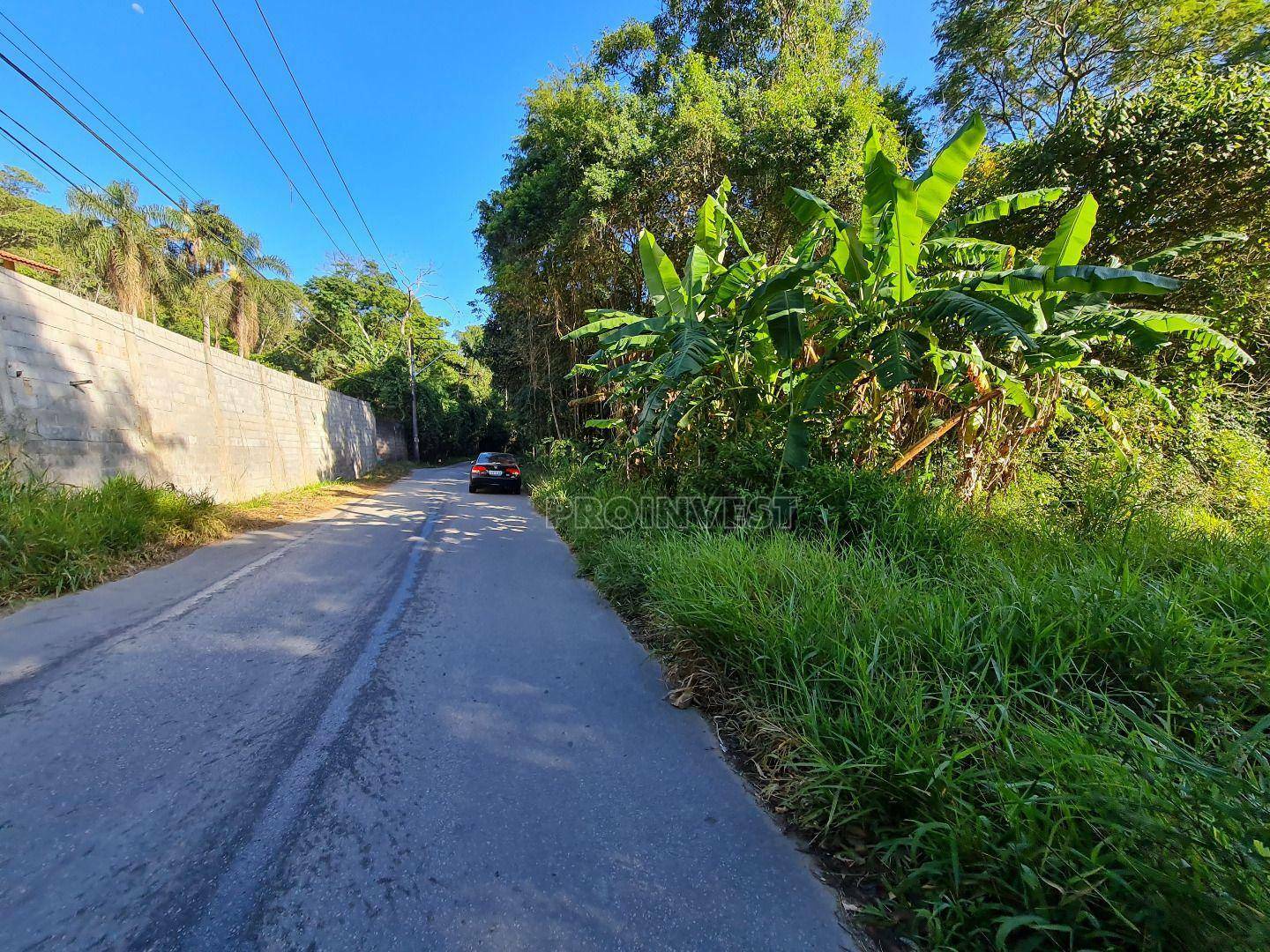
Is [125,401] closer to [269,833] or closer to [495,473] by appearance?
[269,833]

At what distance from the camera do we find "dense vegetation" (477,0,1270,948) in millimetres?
1324

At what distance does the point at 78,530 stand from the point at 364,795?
15.2 ft

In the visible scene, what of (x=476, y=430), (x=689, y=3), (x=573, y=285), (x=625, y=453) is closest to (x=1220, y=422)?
(x=625, y=453)

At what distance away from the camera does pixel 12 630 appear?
2.97m

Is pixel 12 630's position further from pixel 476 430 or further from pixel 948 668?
pixel 476 430

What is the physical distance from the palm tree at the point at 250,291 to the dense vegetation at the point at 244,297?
0.04m

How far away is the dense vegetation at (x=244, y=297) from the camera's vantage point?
44.8 ft

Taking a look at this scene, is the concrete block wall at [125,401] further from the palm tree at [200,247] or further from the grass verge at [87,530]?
the palm tree at [200,247]

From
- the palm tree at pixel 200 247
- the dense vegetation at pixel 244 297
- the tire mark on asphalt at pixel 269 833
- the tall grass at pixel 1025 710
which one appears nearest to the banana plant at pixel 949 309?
the tall grass at pixel 1025 710

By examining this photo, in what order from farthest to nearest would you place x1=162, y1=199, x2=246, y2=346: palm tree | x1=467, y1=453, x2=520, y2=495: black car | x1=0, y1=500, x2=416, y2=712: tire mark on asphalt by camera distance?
x1=162, y1=199, x2=246, y2=346: palm tree
x1=467, y1=453, x2=520, y2=495: black car
x1=0, y1=500, x2=416, y2=712: tire mark on asphalt

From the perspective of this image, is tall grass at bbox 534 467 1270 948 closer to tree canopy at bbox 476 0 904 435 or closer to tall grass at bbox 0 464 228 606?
tall grass at bbox 0 464 228 606

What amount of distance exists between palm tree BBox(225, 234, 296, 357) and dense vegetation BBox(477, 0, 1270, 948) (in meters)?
15.8

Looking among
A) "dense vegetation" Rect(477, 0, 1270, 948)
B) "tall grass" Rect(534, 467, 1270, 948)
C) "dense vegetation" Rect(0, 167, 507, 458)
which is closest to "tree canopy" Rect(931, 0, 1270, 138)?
"dense vegetation" Rect(477, 0, 1270, 948)

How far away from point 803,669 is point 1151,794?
1.13m
